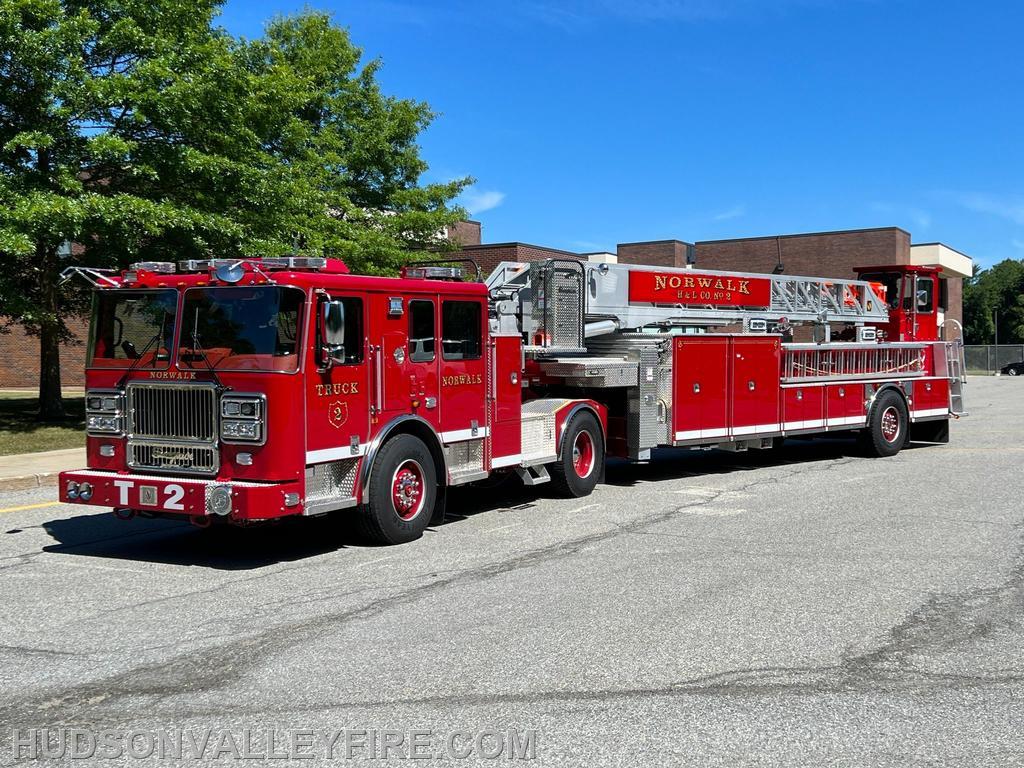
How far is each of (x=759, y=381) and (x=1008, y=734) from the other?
1012 centimetres

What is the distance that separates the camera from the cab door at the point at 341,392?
26.2 feet

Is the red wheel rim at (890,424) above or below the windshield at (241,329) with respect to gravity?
below

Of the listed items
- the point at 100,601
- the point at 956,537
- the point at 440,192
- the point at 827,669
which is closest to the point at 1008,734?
the point at 827,669

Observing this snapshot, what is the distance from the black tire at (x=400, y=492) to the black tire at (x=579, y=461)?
257 cm

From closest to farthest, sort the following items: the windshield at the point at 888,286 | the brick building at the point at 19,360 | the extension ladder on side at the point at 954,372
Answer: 1. the extension ladder on side at the point at 954,372
2. the windshield at the point at 888,286
3. the brick building at the point at 19,360

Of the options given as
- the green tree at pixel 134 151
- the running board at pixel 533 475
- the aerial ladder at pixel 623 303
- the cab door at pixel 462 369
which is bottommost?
the running board at pixel 533 475

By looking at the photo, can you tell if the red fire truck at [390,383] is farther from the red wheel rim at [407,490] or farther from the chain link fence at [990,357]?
the chain link fence at [990,357]

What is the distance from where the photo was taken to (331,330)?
26.6 ft

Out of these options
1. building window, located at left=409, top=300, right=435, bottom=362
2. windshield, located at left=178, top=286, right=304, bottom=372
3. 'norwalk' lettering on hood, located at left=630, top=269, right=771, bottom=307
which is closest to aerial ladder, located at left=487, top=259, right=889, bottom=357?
'norwalk' lettering on hood, located at left=630, top=269, right=771, bottom=307

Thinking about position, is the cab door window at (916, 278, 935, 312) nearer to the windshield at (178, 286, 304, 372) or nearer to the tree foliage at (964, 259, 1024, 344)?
the windshield at (178, 286, 304, 372)

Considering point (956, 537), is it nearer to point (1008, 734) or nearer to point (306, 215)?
point (1008, 734)

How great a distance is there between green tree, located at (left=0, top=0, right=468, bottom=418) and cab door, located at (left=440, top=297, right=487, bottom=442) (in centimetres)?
799

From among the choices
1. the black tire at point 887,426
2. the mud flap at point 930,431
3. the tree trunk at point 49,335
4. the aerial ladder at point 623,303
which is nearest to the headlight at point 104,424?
the aerial ladder at point 623,303

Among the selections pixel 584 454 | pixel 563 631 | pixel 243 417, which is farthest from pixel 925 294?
pixel 563 631
